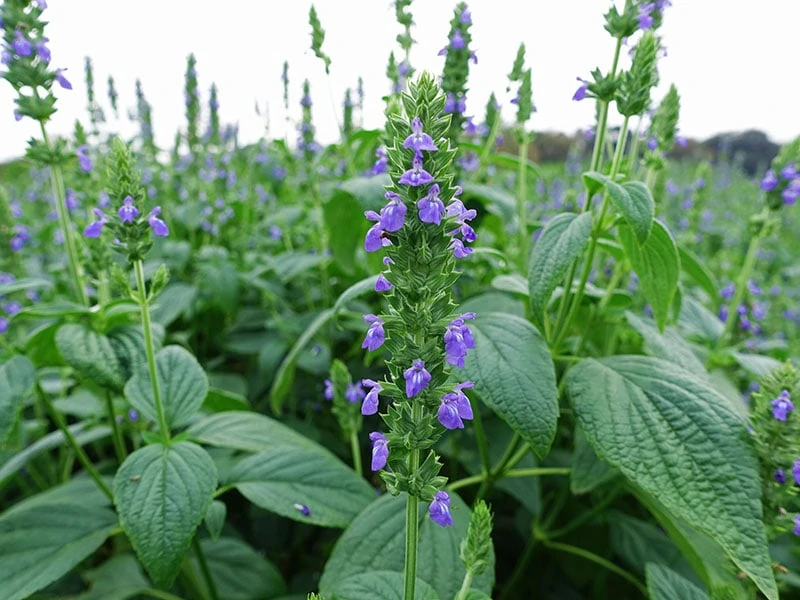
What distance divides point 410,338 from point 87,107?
531 centimetres

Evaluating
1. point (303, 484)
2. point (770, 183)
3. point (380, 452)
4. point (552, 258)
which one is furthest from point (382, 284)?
point (770, 183)

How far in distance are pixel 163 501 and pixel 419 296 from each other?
0.98 meters

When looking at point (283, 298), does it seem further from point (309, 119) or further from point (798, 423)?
point (798, 423)

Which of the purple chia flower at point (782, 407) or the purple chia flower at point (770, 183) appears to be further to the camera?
the purple chia flower at point (770, 183)

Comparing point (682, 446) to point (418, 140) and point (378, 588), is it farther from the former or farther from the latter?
point (418, 140)

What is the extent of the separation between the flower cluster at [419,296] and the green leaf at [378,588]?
0.87 ft

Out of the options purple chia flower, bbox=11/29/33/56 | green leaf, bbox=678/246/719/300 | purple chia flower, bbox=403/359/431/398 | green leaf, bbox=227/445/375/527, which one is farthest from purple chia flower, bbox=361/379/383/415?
purple chia flower, bbox=11/29/33/56

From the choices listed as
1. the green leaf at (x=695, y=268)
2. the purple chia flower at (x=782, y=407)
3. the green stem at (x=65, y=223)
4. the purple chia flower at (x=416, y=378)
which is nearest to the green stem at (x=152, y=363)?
the green stem at (x=65, y=223)

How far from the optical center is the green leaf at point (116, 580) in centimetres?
223

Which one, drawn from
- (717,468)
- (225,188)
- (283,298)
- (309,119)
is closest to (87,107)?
(225,188)

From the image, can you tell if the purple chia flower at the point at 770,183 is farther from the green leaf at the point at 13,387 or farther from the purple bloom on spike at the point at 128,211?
the green leaf at the point at 13,387

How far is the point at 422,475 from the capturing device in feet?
3.77

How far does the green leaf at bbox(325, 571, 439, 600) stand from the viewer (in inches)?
51.5

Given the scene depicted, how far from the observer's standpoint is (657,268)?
6.02 ft
